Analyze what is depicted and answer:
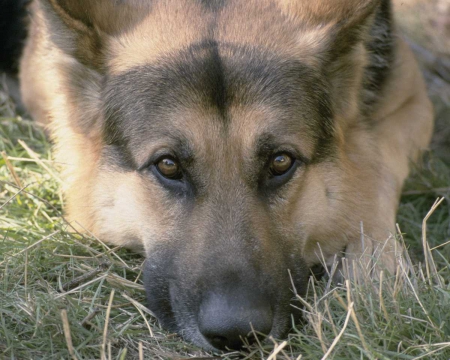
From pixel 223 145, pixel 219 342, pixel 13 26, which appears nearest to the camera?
pixel 219 342

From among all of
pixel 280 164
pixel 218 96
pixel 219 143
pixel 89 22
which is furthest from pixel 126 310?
pixel 89 22

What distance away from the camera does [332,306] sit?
360 centimetres

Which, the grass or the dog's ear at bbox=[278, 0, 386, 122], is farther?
the dog's ear at bbox=[278, 0, 386, 122]

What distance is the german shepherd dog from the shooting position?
3379mm

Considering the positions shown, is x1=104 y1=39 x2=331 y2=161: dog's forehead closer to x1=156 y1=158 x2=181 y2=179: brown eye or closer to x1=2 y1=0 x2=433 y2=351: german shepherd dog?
x1=2 y1=0 x2=433 y2=351: german shepherd dog

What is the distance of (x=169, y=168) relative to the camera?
3629 mm

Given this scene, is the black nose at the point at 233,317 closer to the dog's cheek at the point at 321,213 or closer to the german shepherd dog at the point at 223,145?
the german shepherd dog at the point at 223,145

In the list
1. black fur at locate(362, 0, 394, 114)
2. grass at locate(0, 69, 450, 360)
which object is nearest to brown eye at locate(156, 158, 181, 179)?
grass at locate(0, 69, 450, 360)

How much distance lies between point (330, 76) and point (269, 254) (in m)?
1.26

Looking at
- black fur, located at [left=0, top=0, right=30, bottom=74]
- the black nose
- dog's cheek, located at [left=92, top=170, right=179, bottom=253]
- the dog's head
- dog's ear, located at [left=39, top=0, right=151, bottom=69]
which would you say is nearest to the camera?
the black nose

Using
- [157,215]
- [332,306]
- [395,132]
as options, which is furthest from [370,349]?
[395,132]

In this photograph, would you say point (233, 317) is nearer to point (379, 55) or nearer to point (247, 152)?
point (247, 152)

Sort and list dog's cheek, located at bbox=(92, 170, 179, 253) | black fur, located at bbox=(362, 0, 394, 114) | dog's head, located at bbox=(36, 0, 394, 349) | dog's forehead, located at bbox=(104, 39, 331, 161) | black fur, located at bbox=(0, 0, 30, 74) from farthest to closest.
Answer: black fur, located at bbox=(0, 0, 30, 74) → black fur, located at bbox=(362, 0, 394, 114) → dog's cheek, located at bbox=(92, 170, 179, 253) → dog's forehead, located at bbox=(104, 39, 331, 161) → dog's head, located at bbox=(36, 0, 394, 349)

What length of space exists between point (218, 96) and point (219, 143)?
0.26 metres
